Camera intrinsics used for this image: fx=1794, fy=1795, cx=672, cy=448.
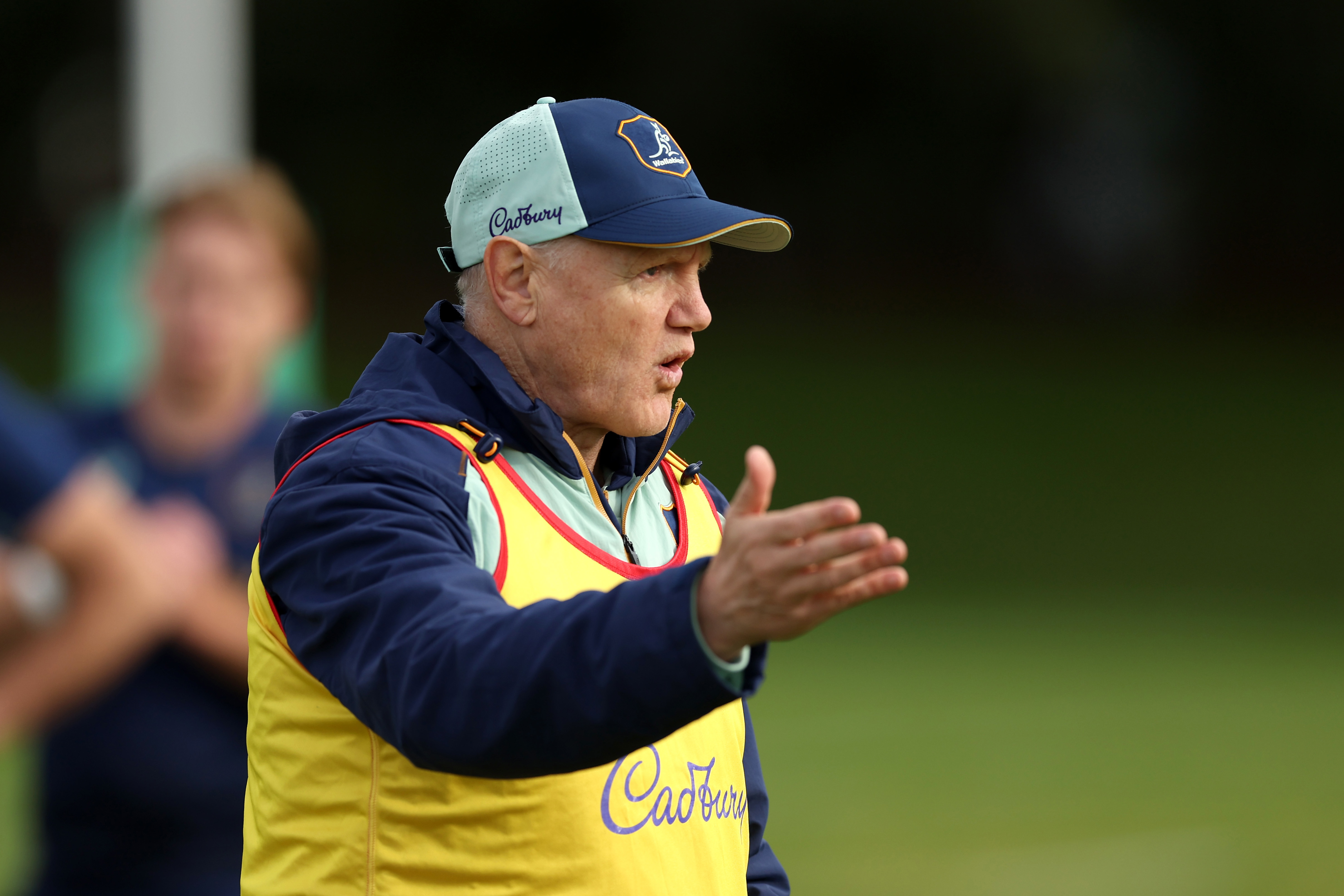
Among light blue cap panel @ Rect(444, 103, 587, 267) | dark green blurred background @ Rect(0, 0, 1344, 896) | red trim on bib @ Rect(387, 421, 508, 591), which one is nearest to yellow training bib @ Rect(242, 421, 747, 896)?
red trim on bib @ Rect(387, 421, 508, 591)

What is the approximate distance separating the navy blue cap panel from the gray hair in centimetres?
6

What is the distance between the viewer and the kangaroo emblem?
2.67m

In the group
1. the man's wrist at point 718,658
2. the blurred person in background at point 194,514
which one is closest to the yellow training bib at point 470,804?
the man's wrist at point 718,658

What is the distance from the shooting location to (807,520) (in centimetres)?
185

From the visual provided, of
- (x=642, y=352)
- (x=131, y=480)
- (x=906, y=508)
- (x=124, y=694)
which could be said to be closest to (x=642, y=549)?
(x=642, y=352)

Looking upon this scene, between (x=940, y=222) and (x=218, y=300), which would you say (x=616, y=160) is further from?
(x=940, y=222)

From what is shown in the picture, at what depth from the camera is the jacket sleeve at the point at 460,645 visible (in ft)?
6.28

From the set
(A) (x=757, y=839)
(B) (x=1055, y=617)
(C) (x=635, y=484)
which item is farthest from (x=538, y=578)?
(B) (x=1055, y=617)

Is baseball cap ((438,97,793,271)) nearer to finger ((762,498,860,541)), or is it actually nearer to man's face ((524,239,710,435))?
man's face ((524,239,710,435))

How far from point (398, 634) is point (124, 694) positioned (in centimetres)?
253

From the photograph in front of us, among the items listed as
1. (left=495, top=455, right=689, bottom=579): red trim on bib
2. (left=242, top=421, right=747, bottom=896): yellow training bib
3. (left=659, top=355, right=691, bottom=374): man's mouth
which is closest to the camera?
(left=242, top=421, right=747, bottom=896): yellow training bib

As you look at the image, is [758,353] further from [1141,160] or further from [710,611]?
[710,611]

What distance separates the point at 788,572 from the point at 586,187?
0.91 metres

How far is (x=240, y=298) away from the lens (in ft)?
16.1
